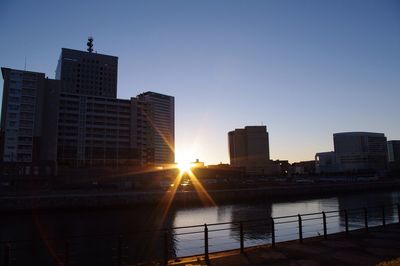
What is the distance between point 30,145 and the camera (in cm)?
14525

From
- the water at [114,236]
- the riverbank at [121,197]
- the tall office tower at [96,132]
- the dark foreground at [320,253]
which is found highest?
the tall office tower at [96,132]

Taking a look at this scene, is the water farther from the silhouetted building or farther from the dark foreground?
the silhouetted building

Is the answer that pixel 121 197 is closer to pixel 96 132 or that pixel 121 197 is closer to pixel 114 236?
pixel 114 236

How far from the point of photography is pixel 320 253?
16.0m

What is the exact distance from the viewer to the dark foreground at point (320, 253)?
47.6ft

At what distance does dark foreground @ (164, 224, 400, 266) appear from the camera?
14.5 metres

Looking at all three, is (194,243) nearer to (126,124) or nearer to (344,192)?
(344,192)

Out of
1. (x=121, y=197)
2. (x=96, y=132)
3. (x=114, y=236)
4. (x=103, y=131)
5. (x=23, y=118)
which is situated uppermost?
(x=23, y=118)

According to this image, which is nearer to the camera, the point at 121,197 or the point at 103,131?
the point at 121,197

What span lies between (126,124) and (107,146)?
47.7ft

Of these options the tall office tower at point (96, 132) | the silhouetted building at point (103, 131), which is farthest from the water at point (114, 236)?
the silhouetted building at point (103, 131)

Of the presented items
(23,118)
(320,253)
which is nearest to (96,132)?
(23,118)

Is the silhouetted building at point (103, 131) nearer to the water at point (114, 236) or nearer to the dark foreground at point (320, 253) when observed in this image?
the water at point (114, 236)

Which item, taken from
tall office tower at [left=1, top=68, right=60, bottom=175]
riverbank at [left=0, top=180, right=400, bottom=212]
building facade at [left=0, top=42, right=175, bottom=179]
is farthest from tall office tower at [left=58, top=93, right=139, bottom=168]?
riverbank at [left=0, top=180, right=400, bottom=212]
